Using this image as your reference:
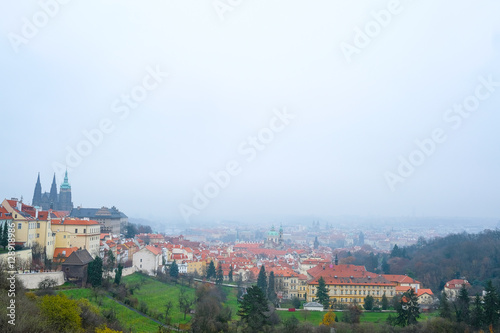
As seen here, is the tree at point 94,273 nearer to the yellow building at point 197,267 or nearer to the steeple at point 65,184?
the yellow building at point 197,267

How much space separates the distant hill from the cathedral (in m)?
51.5

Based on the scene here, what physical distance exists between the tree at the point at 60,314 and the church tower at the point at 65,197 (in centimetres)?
5993

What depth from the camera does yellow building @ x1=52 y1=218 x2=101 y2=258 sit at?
3416 cm

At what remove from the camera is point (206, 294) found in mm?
35312

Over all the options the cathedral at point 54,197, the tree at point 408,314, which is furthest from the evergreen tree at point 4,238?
the cathedral at point 54,197

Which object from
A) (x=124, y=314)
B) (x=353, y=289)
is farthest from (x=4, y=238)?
(x=353, y=289)

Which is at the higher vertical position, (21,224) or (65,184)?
(65,184)

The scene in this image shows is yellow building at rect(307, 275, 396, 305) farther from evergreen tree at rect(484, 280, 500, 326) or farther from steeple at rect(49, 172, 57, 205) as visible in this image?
steeple at rect(49, 172, 57, 205)

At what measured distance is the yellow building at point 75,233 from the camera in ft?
112

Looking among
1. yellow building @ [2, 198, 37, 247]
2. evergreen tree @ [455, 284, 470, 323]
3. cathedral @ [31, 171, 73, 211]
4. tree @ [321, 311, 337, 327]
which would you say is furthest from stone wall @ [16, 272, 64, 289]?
cathedral @ [31, 171, 73, 211]

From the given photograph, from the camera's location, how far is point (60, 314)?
1705 centimetres

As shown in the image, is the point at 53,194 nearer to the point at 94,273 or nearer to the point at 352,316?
the point at 94,273

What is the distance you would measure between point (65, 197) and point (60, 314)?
6197 centimetres

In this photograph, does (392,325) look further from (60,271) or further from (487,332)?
(60,271)
